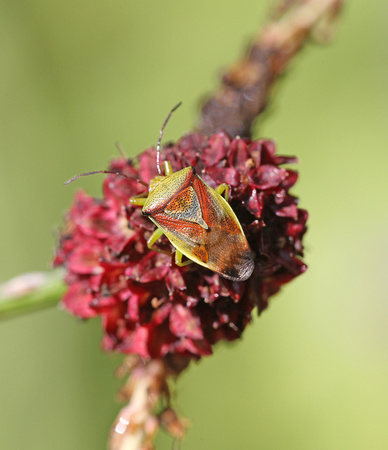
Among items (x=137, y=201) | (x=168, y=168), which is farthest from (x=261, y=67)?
(x=137, y=201)

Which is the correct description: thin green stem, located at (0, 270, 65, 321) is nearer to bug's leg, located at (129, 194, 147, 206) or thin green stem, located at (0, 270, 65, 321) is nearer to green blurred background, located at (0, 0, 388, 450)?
bug's leg, located at (129, 194, 147, 206)

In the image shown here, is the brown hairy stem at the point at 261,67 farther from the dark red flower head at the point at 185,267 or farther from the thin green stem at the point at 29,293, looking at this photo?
the thin green stem at the point at 29,293

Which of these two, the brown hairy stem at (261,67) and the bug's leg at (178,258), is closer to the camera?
the bug's leg at (178,258)

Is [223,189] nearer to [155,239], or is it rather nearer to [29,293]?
[155,239]

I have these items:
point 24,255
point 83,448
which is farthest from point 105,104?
point 83,448

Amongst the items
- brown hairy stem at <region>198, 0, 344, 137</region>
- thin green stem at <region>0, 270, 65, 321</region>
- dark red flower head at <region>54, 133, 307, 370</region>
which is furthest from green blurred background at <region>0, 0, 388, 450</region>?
dark red flower head at <region>54, 133, 307, 370</region>

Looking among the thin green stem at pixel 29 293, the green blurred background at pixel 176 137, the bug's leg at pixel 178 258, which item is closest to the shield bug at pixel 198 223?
the bug's leg at pixel 178 258
